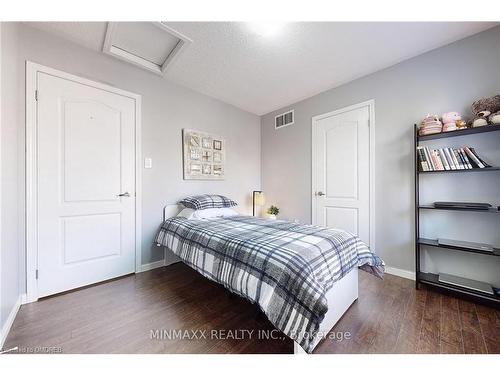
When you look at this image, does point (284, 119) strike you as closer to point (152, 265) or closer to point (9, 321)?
point (152, 265)

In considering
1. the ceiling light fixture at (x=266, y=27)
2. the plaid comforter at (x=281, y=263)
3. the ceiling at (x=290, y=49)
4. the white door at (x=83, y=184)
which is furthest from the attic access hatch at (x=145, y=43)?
the plaid comforter at (x=281, y=263)

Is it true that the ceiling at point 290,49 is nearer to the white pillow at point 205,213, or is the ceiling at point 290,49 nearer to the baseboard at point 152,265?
the white pillow at point 205,213

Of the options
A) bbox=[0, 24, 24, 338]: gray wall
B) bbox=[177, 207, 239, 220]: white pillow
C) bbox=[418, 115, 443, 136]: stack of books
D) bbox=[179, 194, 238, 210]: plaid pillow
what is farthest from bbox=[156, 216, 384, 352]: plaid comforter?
bbox=[418, 115, 443, 136]: stack of books

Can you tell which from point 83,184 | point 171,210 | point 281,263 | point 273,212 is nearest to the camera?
point 281,263

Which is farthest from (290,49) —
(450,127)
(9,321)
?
(9,321)

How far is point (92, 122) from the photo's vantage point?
2.08m

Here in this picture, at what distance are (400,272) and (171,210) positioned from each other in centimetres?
290

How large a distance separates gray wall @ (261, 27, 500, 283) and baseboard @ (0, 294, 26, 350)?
3.19 meters

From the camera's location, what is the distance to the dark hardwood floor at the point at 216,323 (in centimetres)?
127

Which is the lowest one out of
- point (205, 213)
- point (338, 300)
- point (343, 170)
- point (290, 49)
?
point (338, 300)

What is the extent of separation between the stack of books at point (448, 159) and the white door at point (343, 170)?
1.95 ft

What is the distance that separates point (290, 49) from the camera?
2055mm

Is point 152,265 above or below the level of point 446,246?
below
